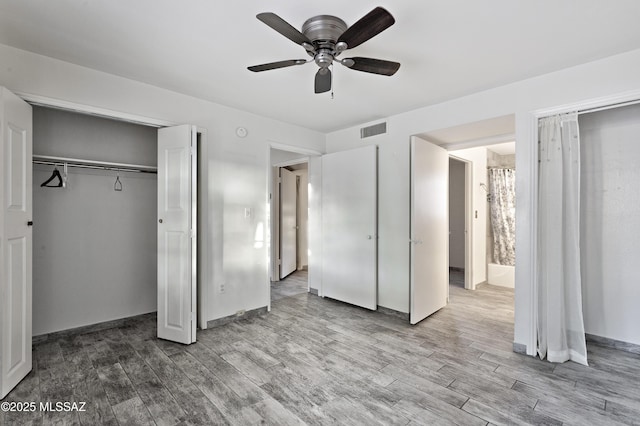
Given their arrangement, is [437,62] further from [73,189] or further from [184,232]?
[73,189]

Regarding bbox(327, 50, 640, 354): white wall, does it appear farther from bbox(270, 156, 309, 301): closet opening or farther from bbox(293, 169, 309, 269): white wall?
bbox(293, 169, 309, 269): white wall

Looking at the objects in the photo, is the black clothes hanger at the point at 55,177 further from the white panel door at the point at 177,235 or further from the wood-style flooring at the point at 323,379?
the wood-style flooring at the point at 323,379

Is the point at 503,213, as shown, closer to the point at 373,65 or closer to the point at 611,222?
the point at 611,222

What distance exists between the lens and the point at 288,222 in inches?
234

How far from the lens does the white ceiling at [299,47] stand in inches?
71.6

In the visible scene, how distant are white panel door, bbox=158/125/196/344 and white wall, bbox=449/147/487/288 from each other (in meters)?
4.04

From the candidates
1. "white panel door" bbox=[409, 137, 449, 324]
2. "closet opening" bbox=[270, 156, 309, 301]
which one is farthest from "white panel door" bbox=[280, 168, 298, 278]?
"white panel door" bbox=[409, 137, 449, 324]

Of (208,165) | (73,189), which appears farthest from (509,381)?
(73,189)

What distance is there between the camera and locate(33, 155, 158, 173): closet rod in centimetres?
290

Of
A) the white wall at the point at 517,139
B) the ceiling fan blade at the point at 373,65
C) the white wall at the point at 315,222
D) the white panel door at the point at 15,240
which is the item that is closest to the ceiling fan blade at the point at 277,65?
the ceiling fan blade at the point at 373,65

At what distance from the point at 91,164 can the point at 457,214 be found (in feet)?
22.7

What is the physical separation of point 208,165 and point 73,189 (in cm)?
141

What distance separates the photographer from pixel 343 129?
447 centimetres

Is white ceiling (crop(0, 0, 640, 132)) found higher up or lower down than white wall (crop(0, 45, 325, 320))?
higher up
